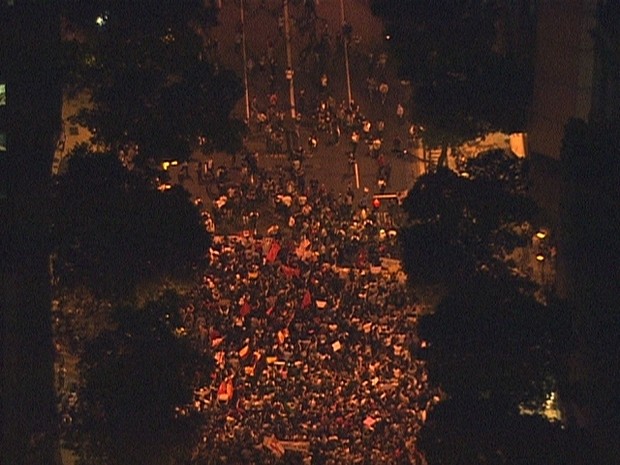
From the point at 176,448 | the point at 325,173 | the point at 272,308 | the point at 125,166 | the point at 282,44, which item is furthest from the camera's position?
the point at 282,44

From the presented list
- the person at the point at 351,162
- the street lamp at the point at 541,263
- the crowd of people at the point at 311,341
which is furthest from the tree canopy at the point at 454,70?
the person at the point at 351,162

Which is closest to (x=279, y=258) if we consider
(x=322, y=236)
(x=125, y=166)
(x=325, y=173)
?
(x=322, y=236)

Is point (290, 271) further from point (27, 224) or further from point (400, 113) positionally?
point (27, 224)

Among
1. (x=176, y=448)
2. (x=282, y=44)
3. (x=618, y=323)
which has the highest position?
(x=282, y=44)

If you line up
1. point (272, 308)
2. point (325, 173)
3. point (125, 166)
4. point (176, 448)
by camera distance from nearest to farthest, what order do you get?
1. point (176, 448)
2. point (125, 166)
3. point (272, 308)
4. point (325, 173)

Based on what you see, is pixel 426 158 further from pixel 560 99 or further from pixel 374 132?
pixel 560 99

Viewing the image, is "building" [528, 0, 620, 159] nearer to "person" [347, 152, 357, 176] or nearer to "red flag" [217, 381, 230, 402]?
"person" [347, 152, 357, 176]

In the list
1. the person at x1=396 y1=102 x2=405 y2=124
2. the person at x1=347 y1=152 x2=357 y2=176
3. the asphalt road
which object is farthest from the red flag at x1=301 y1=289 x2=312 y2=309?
the person at x1=396 y1=102 x2=405 y2=124
